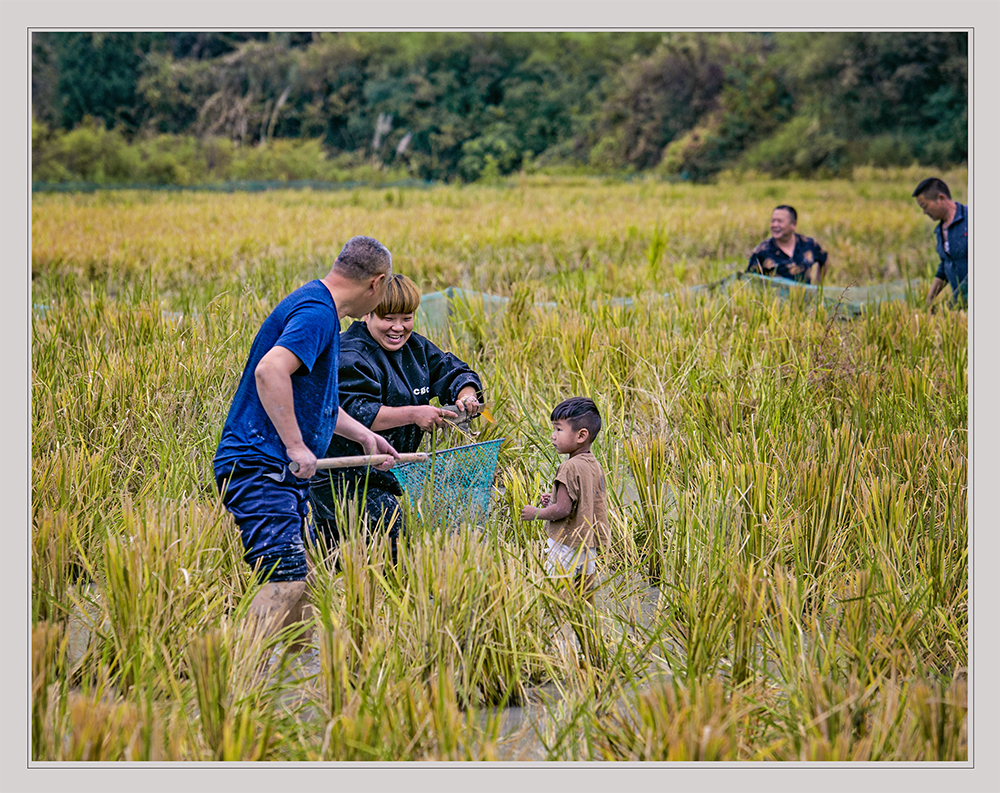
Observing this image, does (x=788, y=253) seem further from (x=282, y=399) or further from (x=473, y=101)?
(x=473, y=101)

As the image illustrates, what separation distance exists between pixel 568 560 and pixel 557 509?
0.49 ft

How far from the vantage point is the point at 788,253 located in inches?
259

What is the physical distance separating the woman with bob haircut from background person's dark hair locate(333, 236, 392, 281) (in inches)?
11.4

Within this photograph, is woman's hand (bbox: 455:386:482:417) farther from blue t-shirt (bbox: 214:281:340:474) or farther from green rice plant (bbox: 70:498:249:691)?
green rice plant (bbox: 70:498:249:691)

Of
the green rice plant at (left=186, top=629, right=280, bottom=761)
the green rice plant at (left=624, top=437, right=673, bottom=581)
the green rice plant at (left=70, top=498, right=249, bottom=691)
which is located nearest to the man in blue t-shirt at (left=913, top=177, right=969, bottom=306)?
the green rice plant at (left=624, top=437, right=673, bottom=581)

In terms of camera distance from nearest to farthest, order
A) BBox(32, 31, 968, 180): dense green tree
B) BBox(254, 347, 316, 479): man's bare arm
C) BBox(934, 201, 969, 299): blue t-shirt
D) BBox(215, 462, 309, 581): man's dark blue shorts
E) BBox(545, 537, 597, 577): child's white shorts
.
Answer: BBox(254, 347, 316, 479): man's bare arm → BBox(215, 462, 309, 581): man's dark blue shorts → BBox(545, 537, 597, 577): child's white shorts → BBox(934, 201, 969, 299): blue t-shirt → BBox(32, 31, 968, 180): dense green tree

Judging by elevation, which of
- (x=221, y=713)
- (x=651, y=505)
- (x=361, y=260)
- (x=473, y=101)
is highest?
(x=473, y=101)

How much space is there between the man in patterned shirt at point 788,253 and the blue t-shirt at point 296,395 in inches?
182

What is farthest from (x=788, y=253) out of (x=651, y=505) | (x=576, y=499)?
(x=576, y=499)

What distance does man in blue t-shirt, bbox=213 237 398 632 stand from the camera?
2.24 m

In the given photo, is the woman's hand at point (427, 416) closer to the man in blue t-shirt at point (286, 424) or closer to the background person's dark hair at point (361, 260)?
the man in blue t-shirt at point (286, 424)

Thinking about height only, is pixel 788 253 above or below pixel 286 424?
above

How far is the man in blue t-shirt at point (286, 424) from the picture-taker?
2244mm
